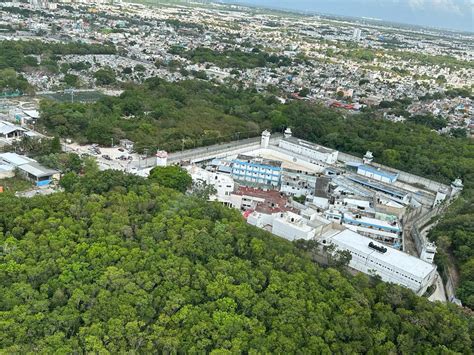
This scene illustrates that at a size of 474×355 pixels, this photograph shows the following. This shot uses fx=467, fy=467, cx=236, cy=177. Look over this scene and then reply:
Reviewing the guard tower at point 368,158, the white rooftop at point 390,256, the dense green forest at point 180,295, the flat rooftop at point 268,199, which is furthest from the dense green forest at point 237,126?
the dense green forest at point 180,295

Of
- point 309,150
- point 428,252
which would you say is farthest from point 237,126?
point 428,252

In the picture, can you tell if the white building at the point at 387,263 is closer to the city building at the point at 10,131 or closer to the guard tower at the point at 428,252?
Result: the guard tower at the point at 428,252

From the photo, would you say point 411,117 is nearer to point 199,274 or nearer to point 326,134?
point 326,134

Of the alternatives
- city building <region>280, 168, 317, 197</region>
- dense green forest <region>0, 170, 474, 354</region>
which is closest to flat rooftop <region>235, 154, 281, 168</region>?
city building <region>280, 168, 317, 197</region>

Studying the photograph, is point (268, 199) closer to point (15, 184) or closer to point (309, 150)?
point (309, 150)

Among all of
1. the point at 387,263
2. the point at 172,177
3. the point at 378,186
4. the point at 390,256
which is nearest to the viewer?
the point at 387,263

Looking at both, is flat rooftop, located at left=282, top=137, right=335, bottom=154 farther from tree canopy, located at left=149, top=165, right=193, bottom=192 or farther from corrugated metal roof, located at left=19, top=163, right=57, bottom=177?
corrugated metal roof, located at left=19, top=163, right=57, bottom=177
